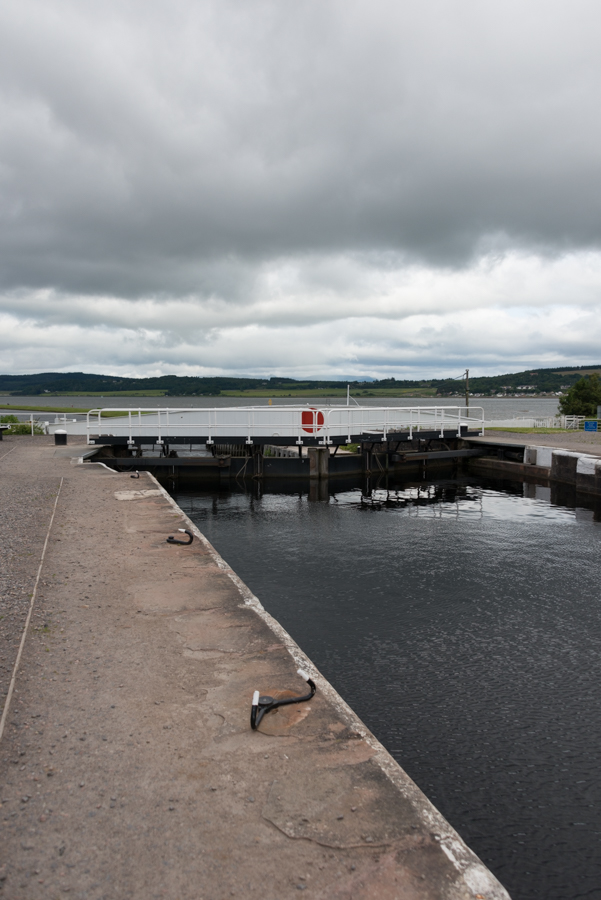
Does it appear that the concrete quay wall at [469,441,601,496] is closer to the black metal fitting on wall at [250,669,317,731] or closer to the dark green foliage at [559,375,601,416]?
the black metal fitting on wall at [250,669,317,731]

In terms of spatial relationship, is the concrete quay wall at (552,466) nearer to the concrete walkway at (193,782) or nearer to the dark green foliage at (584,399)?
the concrete walkway at (193,782)

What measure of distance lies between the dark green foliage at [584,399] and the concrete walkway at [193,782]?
52.4m

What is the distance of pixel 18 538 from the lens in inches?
405

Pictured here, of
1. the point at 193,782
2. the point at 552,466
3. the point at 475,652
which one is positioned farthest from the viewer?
the point at 552,466

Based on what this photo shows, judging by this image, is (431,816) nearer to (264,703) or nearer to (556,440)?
(264,703)

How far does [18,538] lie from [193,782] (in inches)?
304

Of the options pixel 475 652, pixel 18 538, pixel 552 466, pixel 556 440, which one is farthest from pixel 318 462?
pixel 475 652

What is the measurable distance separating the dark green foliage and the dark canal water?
126ft

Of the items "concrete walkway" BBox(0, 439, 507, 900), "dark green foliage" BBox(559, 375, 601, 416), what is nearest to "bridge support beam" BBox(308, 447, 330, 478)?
"concrete walkway" BBox(0, 439, 507, 900)

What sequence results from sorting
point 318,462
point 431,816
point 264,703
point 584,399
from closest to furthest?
1. point 431,816
2. point 264,703
3. point 318,462
4. point 584,399

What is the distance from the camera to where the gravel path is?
6211mm

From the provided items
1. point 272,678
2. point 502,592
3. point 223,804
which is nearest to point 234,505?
point 502,592

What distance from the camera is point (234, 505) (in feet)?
71.1

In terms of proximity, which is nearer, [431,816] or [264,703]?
[431,816]
